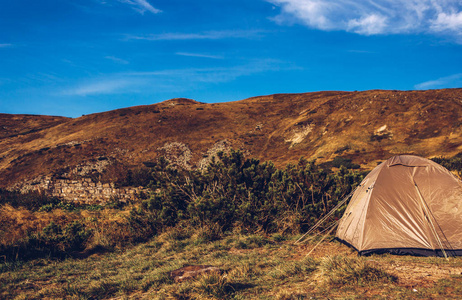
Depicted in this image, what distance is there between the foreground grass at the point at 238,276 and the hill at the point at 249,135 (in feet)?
72.2

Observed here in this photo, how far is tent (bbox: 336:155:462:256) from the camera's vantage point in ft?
22.8

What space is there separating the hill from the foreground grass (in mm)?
22018

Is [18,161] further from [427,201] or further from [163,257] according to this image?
[427,201]

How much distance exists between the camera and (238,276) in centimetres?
585

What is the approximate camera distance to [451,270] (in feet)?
18.1

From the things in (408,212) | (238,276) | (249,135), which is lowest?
(238,276)

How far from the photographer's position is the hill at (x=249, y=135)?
111 ft

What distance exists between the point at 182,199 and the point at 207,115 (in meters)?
44.8

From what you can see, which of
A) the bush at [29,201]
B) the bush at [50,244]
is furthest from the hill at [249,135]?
the bush at [50,244]

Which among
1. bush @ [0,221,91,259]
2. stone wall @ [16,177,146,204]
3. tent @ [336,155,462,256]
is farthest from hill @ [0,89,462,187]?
bush @ [0,221,91,259]

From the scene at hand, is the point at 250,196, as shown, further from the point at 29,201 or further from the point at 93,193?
the point at 93,193

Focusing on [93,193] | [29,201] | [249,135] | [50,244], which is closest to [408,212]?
[50,244]

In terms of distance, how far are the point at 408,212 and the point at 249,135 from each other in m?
39.4

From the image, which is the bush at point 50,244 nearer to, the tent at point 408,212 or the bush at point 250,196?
the bush at point 250,196
